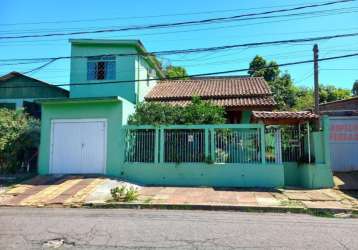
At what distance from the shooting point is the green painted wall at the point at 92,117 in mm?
15445

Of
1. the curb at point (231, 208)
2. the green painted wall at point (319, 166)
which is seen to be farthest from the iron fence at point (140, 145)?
the green painted wall at point (319, 166)

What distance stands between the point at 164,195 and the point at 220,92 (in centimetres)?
1014

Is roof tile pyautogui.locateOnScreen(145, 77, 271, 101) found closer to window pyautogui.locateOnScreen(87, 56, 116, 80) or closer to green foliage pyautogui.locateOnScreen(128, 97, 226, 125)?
window pyautogui.locateOnScreen(87, 56, 116, 80)

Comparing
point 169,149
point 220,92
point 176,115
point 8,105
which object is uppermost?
point 220,92

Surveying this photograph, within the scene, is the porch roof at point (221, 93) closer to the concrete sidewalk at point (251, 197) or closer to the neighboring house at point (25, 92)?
the neighboring house at point (25, 92)

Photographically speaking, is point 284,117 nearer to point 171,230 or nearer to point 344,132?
point 344,132

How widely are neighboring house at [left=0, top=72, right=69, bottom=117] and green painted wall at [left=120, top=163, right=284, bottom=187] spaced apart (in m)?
9.03

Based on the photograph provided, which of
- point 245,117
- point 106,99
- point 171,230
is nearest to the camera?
point 171,230

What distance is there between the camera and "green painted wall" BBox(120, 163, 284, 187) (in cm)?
1451

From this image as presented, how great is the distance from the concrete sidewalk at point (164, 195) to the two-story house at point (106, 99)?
4.01ft

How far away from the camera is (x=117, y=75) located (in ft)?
63.8

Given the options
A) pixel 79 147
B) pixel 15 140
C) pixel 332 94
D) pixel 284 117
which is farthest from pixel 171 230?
pixel 332 94

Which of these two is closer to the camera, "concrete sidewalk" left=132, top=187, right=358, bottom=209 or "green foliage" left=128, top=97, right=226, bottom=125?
"concrete sidewalk" left=132, top=187, right=358, bottom=209

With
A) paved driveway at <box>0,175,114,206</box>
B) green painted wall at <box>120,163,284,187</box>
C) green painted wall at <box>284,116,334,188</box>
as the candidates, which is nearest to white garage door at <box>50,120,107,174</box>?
paved driveway at <box>0,175,114,206</box>
